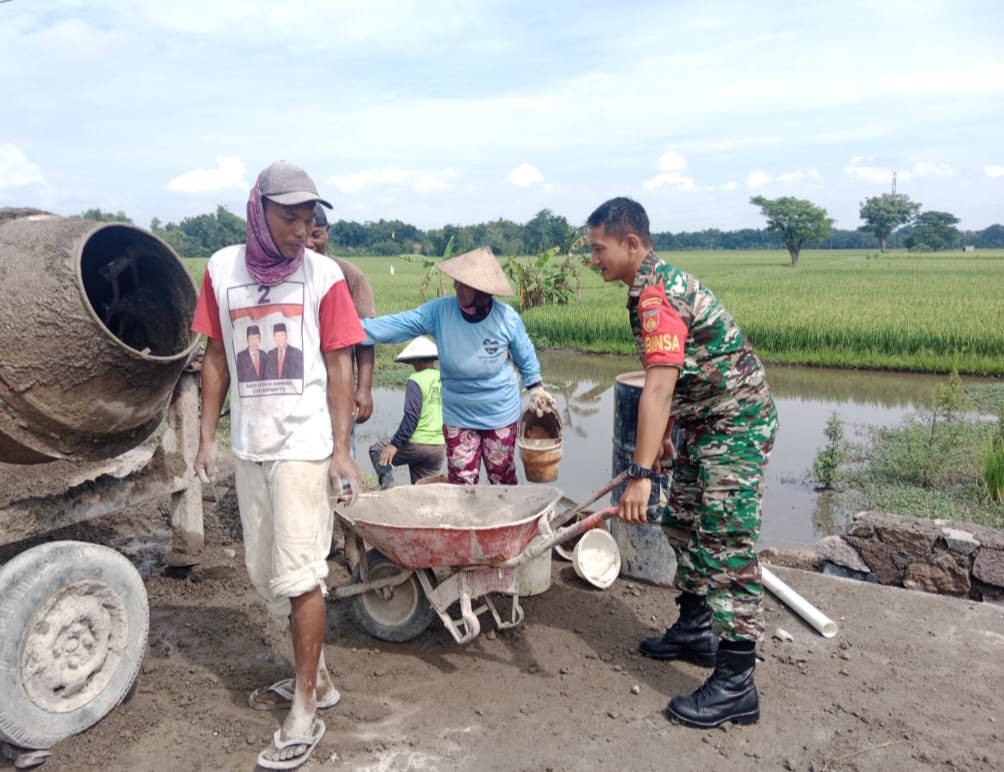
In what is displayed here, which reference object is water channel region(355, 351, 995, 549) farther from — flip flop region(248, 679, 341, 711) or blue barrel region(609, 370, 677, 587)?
flip flop region(248, 679, 341, 711)

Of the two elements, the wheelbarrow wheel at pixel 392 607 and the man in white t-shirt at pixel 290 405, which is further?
the wheelbarrow wheel at pixel 392 607

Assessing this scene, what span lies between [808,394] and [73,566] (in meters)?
10.9

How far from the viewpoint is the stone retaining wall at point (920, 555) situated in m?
4.44

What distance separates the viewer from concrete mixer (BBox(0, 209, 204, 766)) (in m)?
2.74

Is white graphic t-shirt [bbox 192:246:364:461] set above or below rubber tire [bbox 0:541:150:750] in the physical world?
above

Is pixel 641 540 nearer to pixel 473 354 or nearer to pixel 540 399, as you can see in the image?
pixel 540 399

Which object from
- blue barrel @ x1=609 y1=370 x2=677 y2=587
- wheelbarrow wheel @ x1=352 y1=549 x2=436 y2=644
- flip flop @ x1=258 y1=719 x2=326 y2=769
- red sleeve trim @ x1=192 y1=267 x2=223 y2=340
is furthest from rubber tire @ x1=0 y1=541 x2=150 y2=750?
blue barrel @ x1=609 y1=370 x2=677 y2=587

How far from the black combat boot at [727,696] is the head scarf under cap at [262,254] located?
2.19 metres

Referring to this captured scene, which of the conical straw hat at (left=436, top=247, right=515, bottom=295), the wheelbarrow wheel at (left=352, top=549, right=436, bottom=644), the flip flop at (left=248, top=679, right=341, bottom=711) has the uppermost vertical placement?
the conical straw hat at (left=436, top=247, right=515, bottom=295)

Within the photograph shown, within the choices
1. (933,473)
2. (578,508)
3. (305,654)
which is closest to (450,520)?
(578,508)

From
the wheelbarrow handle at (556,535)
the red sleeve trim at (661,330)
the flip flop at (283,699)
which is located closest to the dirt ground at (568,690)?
the flip flop at (283,699)

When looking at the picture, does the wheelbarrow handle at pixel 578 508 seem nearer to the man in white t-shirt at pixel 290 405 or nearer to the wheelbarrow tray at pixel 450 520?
the wheelbarrow tray at pixel 450 520

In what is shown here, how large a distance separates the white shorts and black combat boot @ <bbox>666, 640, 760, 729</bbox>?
1.49 meters

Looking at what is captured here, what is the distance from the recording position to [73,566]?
2842 mm
